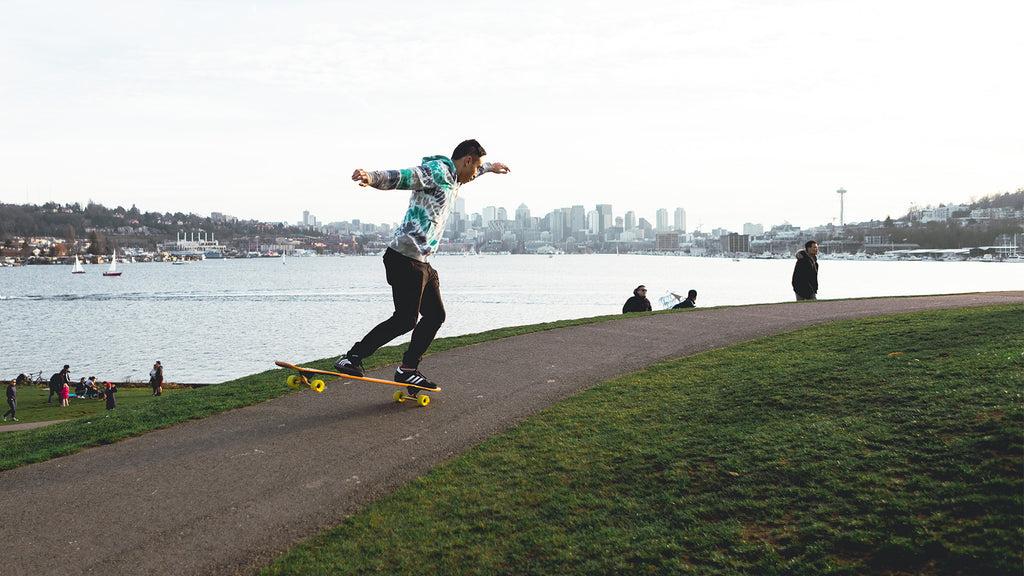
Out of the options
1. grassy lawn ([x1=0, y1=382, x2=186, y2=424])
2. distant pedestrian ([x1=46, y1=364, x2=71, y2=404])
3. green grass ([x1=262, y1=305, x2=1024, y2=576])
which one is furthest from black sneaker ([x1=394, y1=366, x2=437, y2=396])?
distant pedestrian ([x1=46, y1=364, x2=71, y2=404])

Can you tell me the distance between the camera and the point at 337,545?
4.13 metres

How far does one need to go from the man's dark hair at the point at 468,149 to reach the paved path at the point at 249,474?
3001 millimetres

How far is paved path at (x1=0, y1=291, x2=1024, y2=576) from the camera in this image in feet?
13.8

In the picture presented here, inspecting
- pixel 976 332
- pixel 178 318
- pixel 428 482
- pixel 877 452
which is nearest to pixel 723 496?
pixel 877 452

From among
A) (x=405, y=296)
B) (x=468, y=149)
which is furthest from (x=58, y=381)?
(x=468, y=149)

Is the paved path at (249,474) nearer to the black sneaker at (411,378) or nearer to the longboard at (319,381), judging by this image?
the longboard at (319,381)

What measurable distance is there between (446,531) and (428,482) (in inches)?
36.2

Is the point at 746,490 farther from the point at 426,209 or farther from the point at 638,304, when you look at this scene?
the point at 638,304

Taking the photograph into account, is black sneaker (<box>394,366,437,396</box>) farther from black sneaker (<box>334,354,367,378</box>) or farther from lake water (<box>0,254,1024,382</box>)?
lake water (<box>0,254,1024,382</box>)

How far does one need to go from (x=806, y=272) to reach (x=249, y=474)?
17.4 meters

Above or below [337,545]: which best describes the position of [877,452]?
above

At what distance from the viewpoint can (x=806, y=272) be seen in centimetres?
1877

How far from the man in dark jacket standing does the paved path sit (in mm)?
10616

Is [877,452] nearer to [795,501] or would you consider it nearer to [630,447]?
[795,501]
